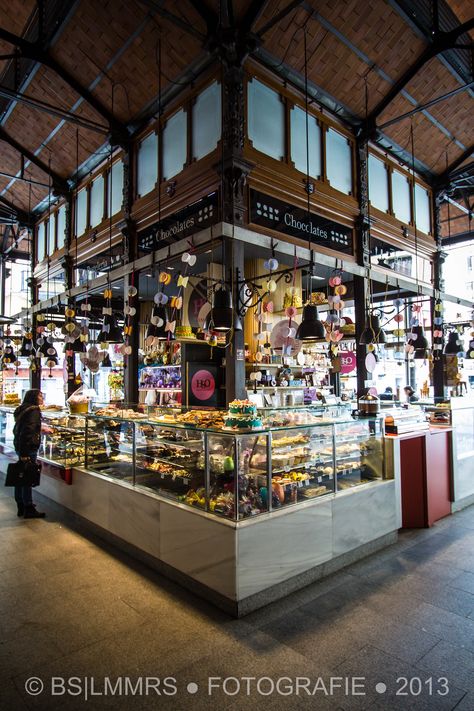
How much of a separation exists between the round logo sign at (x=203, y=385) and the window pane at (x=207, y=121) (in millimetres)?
4122

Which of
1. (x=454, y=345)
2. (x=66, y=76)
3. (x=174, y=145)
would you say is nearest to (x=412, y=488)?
(x=454, y=345)

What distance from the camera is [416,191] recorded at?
988cm

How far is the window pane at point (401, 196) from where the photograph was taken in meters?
9.24

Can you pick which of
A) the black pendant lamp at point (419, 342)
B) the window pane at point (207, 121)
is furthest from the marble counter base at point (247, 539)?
the window pane at point (207, 121)

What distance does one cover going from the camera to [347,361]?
11.5 m

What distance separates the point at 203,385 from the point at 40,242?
753cm

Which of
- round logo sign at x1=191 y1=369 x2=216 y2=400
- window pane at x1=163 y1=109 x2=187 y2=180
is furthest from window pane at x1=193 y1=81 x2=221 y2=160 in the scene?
round logo sign at x1=191 y1=369 x2=216 y2=400

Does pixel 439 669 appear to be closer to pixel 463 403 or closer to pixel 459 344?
pixel 463 403

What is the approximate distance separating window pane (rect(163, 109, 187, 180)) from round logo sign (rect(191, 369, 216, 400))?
3822 mm

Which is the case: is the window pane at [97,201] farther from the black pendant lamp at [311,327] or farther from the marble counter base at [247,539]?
the marble counter base at [247,539]

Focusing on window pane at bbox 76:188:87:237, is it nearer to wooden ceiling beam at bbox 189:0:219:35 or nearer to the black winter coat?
wooden ceiling beam at bbox 189:0:219:35

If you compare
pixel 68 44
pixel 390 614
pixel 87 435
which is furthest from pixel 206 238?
pixel 390 614

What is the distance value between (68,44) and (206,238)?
4374 millimetres

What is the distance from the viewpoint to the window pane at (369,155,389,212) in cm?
865
